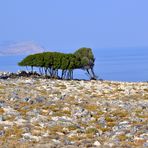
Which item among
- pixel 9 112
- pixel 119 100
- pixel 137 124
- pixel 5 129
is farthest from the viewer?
pixel 119 100

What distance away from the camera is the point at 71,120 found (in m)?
21.1

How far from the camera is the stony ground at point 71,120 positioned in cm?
1691

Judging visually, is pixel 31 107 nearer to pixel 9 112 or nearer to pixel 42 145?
pixel 9 112

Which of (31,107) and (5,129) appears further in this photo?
(31,107)

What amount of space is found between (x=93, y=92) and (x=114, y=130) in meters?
14.3

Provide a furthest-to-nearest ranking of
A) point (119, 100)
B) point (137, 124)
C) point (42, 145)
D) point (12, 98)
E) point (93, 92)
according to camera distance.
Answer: point (93, 92) < point (119, 100) < point (12, 98) < point (137, 124) < point (42, 145)

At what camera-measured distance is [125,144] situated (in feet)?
53.8

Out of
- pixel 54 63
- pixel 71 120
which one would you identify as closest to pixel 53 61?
pixel 54 63

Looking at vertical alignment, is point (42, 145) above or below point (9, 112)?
below

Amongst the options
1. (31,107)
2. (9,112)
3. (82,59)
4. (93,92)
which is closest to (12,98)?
(31,107)

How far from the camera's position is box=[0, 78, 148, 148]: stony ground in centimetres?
1691

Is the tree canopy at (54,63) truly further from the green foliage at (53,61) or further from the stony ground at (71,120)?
the stony ground at (71,120)

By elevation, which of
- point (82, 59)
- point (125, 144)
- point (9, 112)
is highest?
point (82, 59)

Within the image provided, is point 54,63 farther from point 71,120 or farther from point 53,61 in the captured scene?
point 71,120
